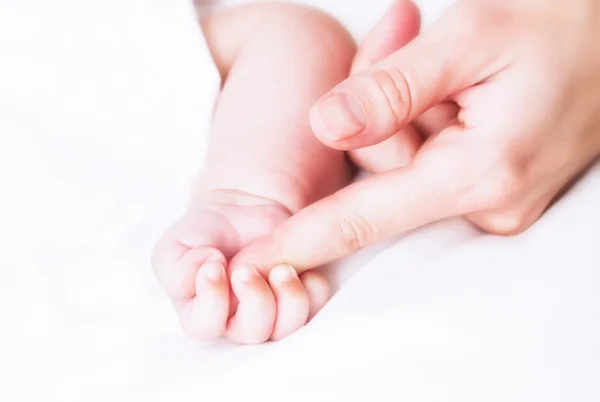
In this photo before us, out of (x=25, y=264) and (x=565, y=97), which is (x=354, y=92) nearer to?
(x=565, y=97)

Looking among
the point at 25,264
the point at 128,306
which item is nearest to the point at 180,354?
the point at 128,306

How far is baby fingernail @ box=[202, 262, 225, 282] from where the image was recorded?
0.64 m

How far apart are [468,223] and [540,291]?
0.53ft

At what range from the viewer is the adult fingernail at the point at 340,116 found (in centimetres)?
59

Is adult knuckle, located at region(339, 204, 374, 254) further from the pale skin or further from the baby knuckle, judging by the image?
the baby knuckle

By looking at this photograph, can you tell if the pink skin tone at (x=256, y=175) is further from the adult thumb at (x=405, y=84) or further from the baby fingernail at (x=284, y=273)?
the adult thumb at (x=405, y=84)

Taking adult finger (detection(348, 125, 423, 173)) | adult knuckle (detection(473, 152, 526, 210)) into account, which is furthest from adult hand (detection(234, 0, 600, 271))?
adult finger (detection(348, 125, 423, 173))

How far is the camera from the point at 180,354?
667 mm

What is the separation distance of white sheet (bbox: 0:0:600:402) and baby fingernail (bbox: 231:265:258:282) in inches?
2.5

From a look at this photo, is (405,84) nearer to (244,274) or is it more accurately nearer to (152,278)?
(244,274)

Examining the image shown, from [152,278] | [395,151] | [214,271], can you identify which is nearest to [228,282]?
[214,271]

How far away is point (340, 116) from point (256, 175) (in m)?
0.21

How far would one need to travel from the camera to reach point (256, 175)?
775 mm

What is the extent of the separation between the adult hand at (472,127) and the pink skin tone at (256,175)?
0.04m
